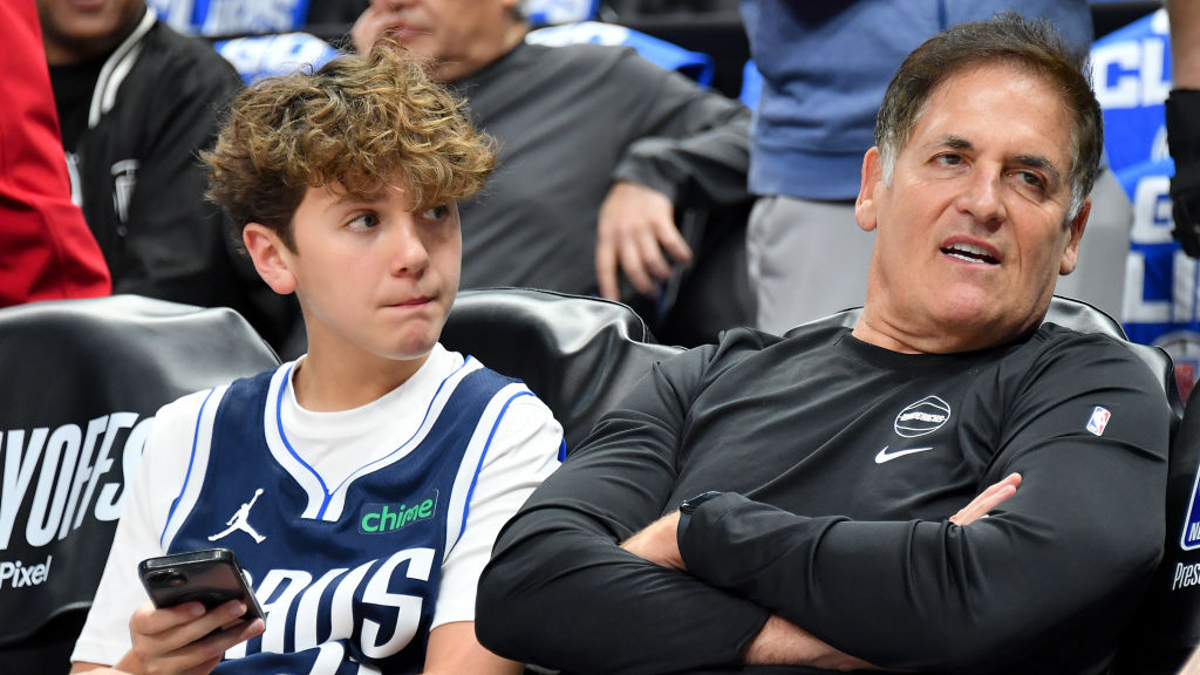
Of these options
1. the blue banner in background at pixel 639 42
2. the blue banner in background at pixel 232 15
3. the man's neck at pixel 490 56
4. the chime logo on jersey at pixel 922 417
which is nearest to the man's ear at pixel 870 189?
the chime logo on jersey at pixel 922 417

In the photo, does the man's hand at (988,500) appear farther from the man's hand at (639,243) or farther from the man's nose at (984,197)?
the man's hand at (639,243)

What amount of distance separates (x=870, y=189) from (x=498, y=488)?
650 mm

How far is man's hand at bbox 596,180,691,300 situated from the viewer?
302cm

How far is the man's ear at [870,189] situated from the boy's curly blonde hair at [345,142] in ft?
1.65

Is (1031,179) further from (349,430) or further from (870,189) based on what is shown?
(349,430)

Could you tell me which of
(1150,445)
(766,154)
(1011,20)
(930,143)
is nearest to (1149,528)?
(1150,445)

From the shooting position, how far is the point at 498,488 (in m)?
1.96

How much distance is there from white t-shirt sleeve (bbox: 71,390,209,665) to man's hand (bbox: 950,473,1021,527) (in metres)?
1.02

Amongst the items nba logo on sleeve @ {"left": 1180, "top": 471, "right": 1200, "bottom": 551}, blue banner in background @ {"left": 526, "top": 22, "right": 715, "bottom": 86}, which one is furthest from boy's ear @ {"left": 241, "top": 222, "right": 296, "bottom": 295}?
blue banner in background @ {"left": 526, "top": 22, "right": 715, "bottom": 86}

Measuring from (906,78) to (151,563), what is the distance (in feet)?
3.59

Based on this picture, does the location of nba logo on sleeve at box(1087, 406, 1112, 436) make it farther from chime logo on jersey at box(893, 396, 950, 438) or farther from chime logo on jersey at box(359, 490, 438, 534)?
chime logo on jersey at box(359, 490, 438, 534)

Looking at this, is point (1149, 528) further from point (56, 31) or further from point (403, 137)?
point (56, 31)

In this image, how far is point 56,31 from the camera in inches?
142

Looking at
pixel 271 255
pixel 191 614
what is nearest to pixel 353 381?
pixel 271 255
